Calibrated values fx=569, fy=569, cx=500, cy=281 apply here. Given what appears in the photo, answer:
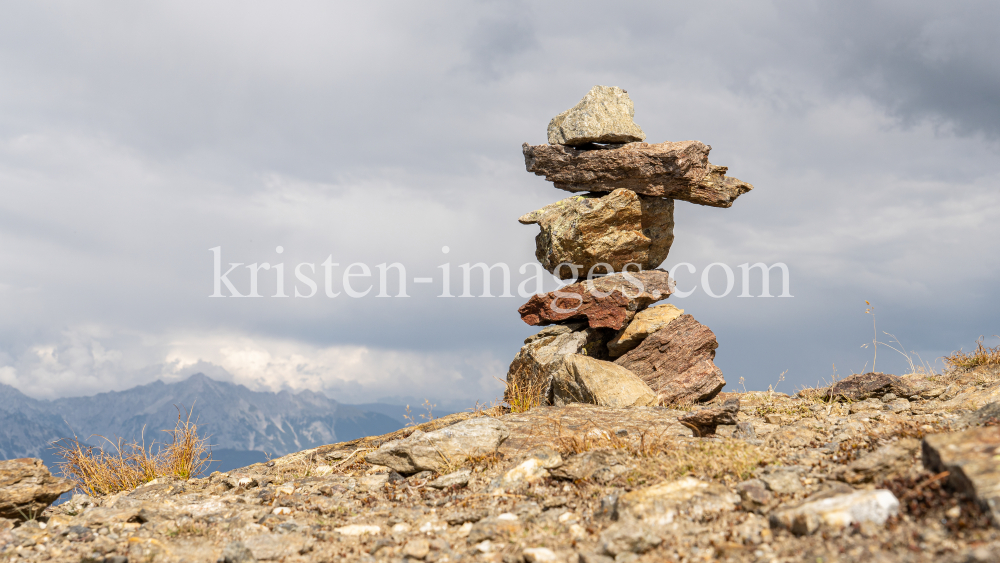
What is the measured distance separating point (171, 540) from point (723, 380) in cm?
1109

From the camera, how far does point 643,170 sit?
45.3 feet

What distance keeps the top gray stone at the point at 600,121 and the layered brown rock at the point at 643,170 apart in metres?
0.27

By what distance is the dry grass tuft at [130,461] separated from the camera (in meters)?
9.10

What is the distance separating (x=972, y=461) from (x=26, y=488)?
9.03 meters

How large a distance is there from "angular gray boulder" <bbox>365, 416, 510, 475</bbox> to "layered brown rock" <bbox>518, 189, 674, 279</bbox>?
7.04 m

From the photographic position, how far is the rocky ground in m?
3.79

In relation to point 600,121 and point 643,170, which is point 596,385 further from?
point 600,121

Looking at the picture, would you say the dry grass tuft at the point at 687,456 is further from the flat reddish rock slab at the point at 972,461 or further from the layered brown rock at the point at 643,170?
the layered brown rock at the point at 643,170

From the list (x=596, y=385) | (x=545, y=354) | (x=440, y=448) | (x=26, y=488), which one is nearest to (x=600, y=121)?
(x=545, y=354)

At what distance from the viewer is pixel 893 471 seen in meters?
4.55

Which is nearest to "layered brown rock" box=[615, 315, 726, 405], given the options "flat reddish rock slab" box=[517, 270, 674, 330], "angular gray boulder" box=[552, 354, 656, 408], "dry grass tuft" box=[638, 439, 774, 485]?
"flat reddish rock slab" box=[517, 270, 674, 330]

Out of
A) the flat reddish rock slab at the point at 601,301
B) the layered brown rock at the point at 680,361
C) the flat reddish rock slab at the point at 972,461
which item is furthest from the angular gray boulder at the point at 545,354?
the flat reddish rock slab at the point at 972,461

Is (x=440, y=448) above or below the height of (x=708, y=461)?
below

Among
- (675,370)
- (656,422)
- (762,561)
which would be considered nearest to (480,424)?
(656,422)
